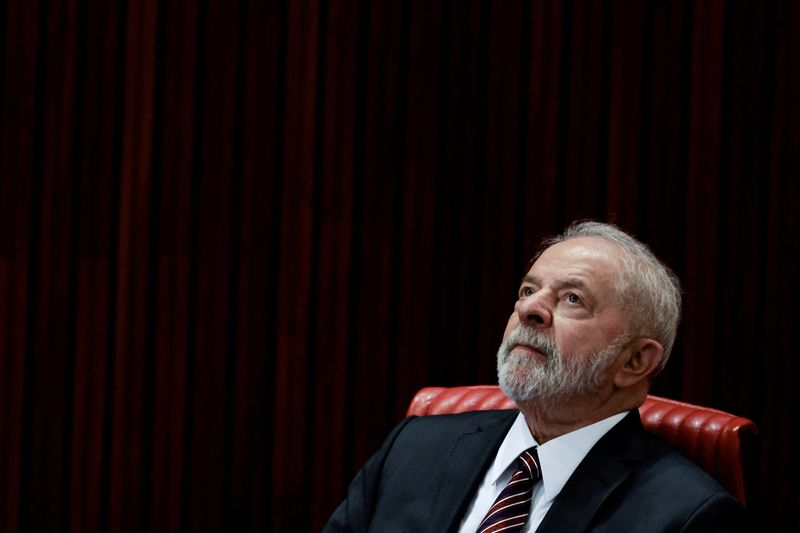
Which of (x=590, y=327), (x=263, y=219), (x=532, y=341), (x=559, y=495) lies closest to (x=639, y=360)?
(x=590, y=327)

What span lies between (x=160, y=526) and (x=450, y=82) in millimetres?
1704

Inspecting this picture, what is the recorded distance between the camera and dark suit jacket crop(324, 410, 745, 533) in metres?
1.68

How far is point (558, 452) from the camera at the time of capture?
188 centimetres

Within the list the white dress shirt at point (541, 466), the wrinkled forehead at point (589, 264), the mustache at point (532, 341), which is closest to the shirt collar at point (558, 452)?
the white dress shirt at point (541, 466)

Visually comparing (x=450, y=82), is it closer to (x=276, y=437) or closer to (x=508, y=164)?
(x=508, y=164)

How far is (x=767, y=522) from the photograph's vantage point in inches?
104

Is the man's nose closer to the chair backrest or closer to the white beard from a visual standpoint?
the white beard

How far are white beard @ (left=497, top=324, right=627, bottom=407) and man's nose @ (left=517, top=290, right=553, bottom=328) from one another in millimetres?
38

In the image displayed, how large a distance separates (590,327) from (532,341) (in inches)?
4.9

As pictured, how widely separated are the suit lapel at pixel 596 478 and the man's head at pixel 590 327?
0.36ft

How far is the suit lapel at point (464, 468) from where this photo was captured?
1.91 metres

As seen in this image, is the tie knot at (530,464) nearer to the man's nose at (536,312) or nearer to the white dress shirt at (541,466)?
the white dress shirt at (541,466)

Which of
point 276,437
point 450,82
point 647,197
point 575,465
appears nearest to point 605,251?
point 575,465

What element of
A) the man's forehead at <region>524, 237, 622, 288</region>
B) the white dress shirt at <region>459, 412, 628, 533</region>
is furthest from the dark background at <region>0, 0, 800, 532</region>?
the white dress shirt at <region>459, 412, 628, 533</region>
